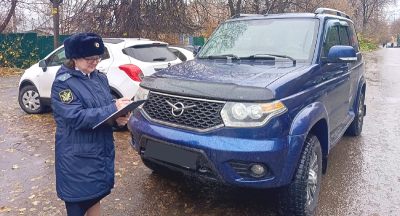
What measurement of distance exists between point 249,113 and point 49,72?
17.2ft

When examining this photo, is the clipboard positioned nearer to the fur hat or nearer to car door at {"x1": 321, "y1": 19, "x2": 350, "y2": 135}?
the fur hat

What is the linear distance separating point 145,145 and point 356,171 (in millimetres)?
2856

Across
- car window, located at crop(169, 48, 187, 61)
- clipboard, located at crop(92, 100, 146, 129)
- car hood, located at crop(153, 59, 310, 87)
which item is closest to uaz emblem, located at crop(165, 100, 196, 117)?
car hood, located at crop(153, 59, 310, 87)

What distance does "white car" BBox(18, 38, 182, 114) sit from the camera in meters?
5.77

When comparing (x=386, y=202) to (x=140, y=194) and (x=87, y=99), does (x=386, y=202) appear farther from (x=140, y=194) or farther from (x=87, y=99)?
(x=87, y=99)

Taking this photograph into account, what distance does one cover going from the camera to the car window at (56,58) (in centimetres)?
668

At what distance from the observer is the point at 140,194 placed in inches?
148

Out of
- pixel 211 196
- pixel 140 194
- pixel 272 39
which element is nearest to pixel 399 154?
pixel 272 39

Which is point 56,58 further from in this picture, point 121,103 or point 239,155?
point 239,155

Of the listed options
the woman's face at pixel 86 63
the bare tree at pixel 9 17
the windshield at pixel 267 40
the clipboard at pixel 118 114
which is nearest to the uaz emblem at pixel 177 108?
the clipboard at pixel 118 114

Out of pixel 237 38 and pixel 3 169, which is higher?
pixel 237 38

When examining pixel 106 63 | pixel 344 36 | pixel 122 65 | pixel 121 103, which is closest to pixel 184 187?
pixel 121 103

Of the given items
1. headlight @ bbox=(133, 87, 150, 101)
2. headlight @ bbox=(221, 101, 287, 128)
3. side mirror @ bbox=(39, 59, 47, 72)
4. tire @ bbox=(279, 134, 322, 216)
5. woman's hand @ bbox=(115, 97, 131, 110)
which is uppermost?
side mirror @ bbox=(39, 59, 47, 72)

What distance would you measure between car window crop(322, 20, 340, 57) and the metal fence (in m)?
16.5
